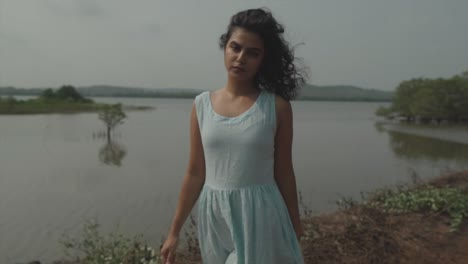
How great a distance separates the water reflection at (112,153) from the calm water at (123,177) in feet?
0.12

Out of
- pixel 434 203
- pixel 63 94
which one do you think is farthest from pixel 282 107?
pixel 63 94

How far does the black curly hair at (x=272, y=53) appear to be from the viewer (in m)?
1.51

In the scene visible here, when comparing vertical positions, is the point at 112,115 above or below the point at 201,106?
below

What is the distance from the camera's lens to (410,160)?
13922 mm

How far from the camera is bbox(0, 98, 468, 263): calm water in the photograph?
6703 mm

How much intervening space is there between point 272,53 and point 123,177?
10.0m

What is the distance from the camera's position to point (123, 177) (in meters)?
10.9

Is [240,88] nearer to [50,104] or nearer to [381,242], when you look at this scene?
[381,242]

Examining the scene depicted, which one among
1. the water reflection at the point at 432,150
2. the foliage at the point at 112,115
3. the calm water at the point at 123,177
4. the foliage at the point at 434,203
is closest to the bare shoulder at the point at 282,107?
the foliage at the point at 434,203

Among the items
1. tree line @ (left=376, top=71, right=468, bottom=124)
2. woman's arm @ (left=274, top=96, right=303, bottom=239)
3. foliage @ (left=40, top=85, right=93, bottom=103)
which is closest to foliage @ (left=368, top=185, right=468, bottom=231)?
woman's arm @ (left=274, top=96, right=303, bottom=239)

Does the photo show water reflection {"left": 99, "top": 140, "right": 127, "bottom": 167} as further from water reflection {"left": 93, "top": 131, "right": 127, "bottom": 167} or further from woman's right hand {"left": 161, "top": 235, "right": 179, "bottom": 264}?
woman's right hand {"left": 161, "top": 235, "right": 179, "bottom": 264}

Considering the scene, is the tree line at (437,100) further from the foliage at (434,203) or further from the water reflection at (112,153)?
the foliage at (434,203)

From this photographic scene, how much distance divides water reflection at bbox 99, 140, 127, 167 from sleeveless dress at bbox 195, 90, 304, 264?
473 inches

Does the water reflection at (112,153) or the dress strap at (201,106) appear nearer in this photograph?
the dress strap at (201,106)
